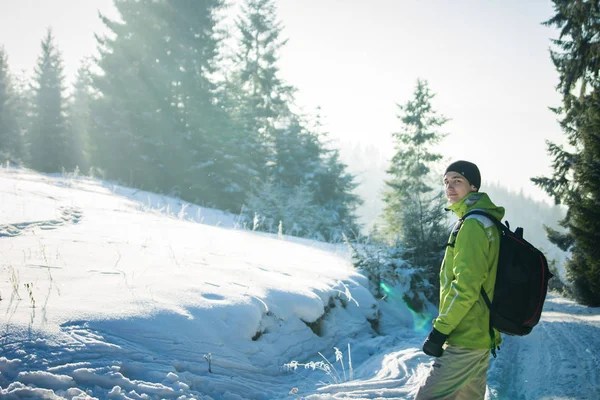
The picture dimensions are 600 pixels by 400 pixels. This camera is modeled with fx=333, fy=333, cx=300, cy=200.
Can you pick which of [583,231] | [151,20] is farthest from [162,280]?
[151,20]

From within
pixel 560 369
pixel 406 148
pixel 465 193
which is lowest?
pixel 560 369

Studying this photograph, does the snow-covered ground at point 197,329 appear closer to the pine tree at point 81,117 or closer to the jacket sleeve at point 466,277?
the jacket sleeve at point 466,277

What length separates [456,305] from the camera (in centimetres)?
226

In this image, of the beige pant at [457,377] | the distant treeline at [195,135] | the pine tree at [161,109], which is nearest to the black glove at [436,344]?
the beige pant at [457,377]

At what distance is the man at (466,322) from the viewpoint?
227 centimetres

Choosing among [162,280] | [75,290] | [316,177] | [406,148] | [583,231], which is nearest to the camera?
[75,290]

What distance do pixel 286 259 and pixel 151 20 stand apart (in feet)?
59.0

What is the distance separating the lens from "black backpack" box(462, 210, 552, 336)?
2.22 metres

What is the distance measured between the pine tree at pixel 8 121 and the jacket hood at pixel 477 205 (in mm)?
34789

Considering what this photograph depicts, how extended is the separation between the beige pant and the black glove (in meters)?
0.12

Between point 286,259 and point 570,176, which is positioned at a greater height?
point 570,176

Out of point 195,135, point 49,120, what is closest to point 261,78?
point 195,135

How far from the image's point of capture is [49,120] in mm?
26656

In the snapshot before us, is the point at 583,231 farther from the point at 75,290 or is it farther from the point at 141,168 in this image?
the point at 141,168
